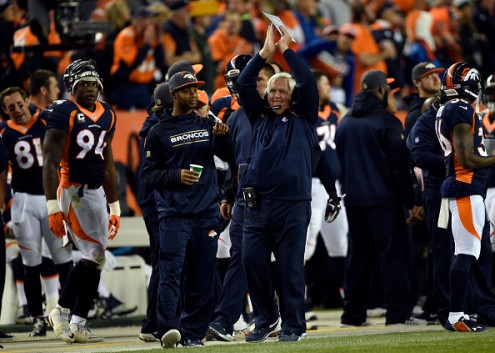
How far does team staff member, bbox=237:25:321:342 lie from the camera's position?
9.70 m

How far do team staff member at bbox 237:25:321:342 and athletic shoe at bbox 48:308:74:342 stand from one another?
72.7 inches

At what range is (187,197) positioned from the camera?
967cm

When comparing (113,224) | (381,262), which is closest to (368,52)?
(381,262)

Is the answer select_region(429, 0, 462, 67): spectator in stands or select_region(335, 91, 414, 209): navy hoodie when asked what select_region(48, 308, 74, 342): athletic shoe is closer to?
select_region(335, 91, 414, 209): navy hoodie

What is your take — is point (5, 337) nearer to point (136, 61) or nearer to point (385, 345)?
point (385, 345)

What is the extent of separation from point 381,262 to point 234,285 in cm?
209

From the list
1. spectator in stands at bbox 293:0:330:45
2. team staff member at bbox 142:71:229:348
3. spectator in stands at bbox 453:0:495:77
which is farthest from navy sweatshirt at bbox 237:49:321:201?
spectator in stands at bbox 453:0:495:77

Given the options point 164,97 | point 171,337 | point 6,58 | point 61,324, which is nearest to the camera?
point 171,337

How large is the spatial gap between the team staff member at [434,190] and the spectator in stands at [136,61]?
19.0 feet

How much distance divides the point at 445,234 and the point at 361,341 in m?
2.01

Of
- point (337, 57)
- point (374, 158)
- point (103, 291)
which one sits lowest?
point (103, 291)

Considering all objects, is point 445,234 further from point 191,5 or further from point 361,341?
point 191,5

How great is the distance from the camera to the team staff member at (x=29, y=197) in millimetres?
12000

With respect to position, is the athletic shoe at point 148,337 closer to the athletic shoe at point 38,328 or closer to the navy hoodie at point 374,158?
the athletic shoe at point 38,328
